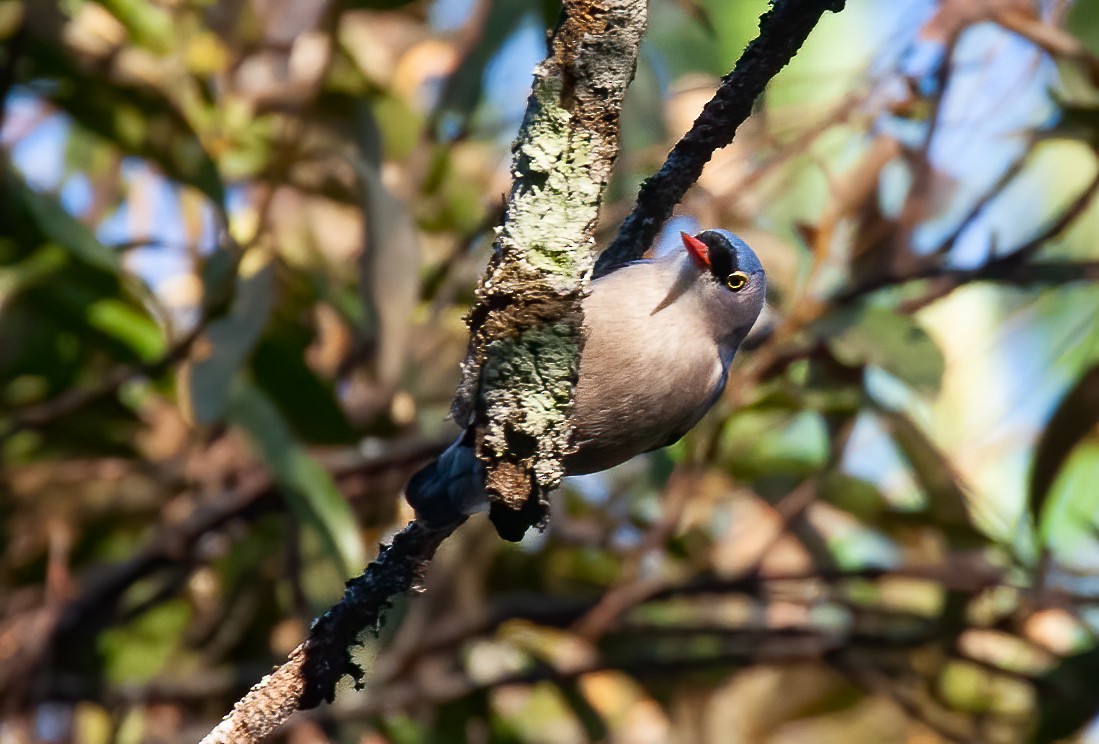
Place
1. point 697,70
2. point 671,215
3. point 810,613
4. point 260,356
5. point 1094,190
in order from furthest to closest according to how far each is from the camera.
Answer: point 810,613 < point 697,70 < point 260,356 < point 1094,190 < point 671,215

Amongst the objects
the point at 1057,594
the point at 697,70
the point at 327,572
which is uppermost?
the point at 697,70

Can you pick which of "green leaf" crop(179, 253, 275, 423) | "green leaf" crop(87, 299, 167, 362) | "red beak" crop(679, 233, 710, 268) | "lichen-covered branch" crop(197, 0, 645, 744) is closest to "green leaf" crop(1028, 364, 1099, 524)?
"red beak" crop(679, 233, 710, 268)

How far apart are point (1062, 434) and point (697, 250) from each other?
1647 millimetres

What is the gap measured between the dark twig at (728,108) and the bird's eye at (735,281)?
258 millimetres

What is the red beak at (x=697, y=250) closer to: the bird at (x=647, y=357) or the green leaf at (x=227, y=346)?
the bird at (x=647, y=357)

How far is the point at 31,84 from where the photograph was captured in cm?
367

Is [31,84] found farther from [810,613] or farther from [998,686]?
[998,686]

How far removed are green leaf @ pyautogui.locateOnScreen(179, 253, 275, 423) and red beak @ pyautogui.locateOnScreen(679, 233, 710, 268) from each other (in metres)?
1.12

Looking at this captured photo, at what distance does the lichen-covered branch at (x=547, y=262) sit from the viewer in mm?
1454

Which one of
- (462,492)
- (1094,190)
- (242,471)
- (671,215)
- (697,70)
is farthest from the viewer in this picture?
(697,70)

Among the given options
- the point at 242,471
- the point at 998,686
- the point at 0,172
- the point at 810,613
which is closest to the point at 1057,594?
the point at 998,686

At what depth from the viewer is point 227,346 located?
2.98 metres

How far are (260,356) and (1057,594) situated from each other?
2.21 metres

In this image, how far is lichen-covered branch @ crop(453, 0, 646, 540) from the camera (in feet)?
4.77
